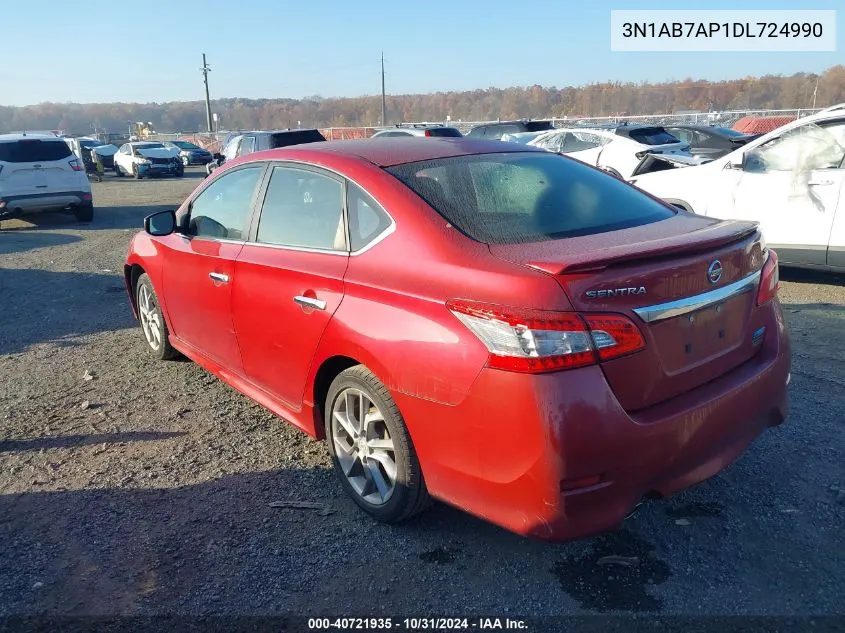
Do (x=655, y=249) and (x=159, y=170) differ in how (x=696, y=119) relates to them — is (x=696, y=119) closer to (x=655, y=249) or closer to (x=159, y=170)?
(x=159, y=170)

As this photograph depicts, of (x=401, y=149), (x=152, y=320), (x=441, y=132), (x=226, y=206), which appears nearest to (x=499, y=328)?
(x=401, y=149)

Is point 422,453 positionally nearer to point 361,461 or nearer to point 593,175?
point 361,461

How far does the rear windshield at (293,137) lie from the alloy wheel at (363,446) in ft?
42.0

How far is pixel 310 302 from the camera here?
3.13m

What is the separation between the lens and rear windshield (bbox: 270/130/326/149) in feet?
50.1

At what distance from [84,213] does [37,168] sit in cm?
135

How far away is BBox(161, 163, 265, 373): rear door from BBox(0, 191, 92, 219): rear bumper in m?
9.86

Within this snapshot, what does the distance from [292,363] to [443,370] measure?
3.76ft

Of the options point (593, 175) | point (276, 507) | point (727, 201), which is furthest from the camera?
point (727, 201)

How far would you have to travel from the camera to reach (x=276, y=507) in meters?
3.27

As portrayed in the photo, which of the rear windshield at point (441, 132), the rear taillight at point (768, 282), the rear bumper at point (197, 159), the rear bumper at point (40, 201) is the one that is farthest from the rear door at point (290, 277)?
the rear bumper at point (197, 159)

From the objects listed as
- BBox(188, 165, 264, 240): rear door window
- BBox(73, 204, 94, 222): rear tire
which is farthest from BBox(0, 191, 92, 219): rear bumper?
BBox(188, 165, 264, 240): rear door window

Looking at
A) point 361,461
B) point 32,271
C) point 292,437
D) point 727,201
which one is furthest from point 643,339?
point 32,271

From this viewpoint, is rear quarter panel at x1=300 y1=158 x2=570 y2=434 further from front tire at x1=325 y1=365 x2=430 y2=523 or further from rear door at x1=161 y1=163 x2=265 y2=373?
rear door at x1=161 y1=163 x2=265 y2=373
